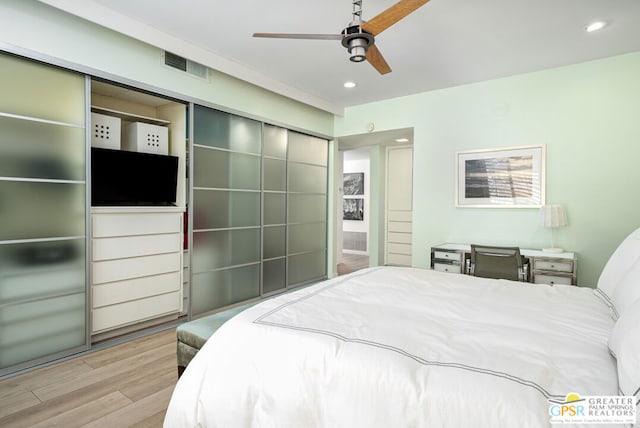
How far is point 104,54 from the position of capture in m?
2.70

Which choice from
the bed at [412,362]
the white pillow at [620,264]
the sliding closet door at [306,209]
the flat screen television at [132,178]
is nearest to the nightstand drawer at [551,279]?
the white pillow at [620,264]

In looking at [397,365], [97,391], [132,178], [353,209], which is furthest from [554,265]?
[353,209]

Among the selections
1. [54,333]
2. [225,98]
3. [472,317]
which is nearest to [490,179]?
[472,317]

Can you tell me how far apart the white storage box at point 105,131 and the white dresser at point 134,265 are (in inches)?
24.5

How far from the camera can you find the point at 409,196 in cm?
637

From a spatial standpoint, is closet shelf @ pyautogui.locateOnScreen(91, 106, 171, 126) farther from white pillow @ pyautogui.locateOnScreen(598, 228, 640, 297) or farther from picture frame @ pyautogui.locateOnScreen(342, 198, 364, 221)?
picture frame @ pyautogui.locateOnScreen(342, 198, 364, 221)

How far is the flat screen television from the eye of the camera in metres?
2.78

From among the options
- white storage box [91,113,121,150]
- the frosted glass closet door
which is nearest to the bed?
white storage box [91,113,121,150]

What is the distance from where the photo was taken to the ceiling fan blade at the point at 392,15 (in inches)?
69.8

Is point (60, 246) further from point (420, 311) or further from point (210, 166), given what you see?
point (420, 311)

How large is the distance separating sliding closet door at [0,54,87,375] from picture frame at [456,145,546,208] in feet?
13.3

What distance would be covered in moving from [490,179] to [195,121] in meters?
3.47

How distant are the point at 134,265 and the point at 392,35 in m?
3.12

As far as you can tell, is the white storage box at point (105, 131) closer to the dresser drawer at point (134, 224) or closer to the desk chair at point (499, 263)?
the dresser drawer at point (134, 224)
